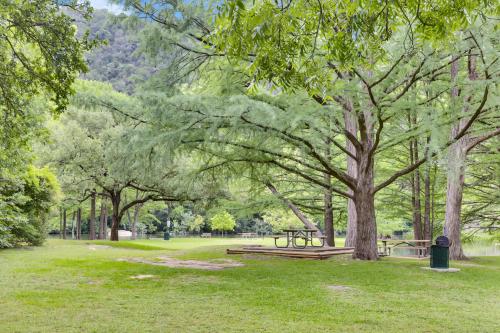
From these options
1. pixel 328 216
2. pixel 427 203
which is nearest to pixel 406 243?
pixel 427 203

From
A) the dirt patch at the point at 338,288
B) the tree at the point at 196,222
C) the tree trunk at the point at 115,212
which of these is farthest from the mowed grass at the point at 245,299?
the tree at the point at 196,222

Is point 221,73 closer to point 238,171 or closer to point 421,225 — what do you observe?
point 238,171

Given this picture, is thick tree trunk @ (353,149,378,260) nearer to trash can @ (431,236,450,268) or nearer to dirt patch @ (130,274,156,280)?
trash can @ (431,236,450,268)

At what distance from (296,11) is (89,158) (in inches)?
826

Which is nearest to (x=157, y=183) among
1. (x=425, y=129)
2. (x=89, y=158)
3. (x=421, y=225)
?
(x=89, y=158)

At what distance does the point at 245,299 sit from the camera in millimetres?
7422

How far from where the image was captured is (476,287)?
916 cm

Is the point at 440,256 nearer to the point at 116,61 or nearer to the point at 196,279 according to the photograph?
the point at 196,279

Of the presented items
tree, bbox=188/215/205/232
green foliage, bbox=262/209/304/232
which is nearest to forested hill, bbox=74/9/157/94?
tree, bbox=188/215/205/232

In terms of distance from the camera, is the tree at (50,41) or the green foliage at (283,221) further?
the green foliage at (283,221)

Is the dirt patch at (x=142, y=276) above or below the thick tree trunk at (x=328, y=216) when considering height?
below

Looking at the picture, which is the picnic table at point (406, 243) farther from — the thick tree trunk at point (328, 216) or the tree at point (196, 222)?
the tree at point (196, 222)

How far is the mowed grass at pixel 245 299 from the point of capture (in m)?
5.70

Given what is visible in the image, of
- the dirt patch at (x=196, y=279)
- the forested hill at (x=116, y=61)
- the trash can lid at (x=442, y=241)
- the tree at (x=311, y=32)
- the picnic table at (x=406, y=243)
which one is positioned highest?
the forested hill at (x=116, y=61)
